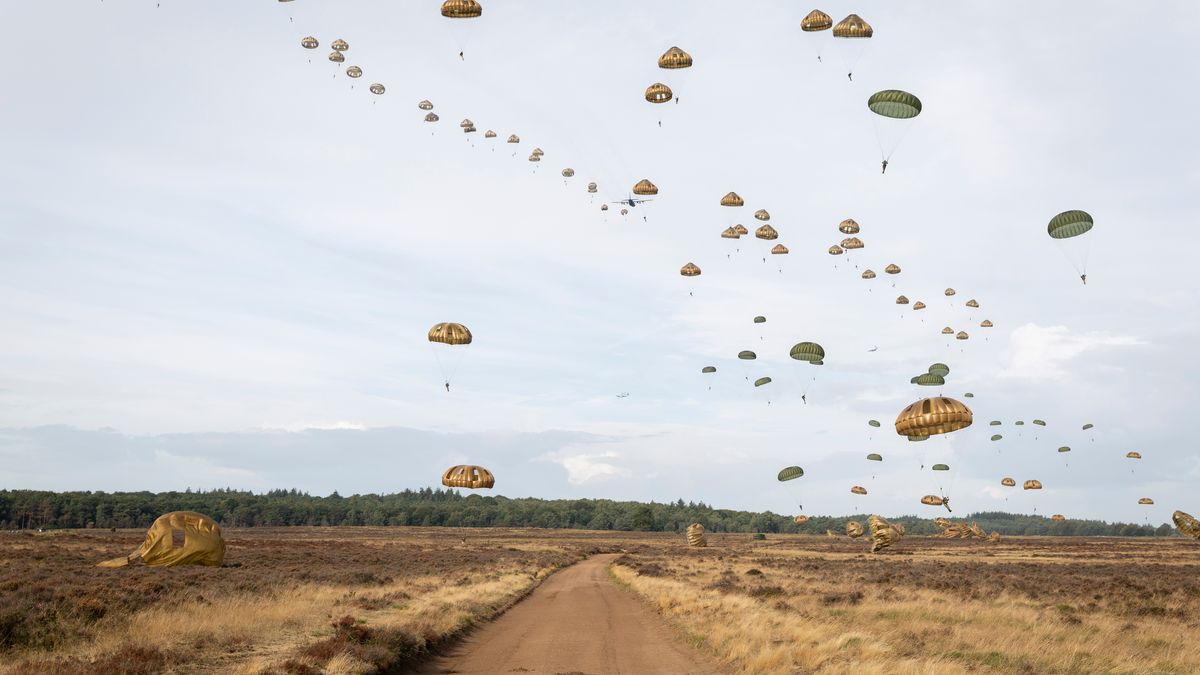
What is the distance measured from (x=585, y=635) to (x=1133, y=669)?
12.4 meters

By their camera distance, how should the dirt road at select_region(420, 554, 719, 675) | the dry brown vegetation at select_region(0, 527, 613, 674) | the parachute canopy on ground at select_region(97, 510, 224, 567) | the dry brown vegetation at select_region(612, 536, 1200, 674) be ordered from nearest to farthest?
the dry brown vegetation at select_region(0, 527, 613, 674) → the dirt road at select_region(420, 554, 719, 675) → the dry brown vegetation at select_region(612, 536, 1200, 674) → the parachute canopy on ground at select_region(97, 510, 224, 567)

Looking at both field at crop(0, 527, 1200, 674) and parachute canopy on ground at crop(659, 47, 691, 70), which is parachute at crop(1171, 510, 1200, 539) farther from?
parachute canopy on ground at crop(659, 47, 691, 70)

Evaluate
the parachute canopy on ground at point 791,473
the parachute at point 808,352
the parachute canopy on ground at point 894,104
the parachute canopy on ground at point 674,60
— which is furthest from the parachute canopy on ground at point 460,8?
the parachute canopy on ground at point 791,473

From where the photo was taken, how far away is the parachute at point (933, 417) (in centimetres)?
2795

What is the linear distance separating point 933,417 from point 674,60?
2391cm

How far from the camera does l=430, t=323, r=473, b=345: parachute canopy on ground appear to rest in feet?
135

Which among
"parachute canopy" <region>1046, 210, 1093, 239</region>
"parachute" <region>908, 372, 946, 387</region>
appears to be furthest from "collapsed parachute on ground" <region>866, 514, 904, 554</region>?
"parachute canopy" <region>1046, 210, 1093, 239</region>

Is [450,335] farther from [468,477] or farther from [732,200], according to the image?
[732,200]

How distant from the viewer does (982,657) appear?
17891 millimetres

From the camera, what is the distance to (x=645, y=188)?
165 ft

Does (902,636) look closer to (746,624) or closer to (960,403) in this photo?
(746,624)

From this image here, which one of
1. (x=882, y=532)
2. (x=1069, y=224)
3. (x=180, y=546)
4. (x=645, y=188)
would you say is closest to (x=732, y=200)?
(x=645, y=188)

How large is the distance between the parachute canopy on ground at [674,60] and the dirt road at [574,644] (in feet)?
89.8

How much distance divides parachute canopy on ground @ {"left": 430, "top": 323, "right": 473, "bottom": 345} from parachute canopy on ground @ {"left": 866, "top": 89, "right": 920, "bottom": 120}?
22.0 metres
